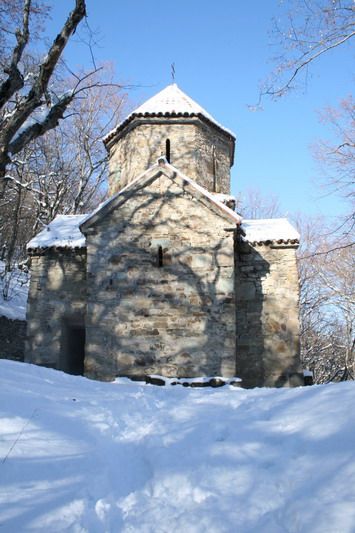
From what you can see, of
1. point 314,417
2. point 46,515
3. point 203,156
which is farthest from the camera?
point 203,156

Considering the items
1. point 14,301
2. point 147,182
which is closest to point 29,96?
point 147,182

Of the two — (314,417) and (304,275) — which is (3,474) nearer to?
(314,417)

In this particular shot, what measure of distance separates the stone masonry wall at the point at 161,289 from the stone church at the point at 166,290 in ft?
0.07

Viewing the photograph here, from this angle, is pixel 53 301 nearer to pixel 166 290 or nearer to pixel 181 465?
pixel 166 290

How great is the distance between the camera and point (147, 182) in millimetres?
9805

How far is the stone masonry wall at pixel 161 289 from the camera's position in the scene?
8.98 m

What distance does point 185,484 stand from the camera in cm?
298

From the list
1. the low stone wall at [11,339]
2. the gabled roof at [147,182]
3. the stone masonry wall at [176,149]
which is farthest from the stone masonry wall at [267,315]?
the low stone wall at [11,339]

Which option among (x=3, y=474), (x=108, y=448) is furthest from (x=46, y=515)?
(x=108, y=448)

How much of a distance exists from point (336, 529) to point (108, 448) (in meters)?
1.92

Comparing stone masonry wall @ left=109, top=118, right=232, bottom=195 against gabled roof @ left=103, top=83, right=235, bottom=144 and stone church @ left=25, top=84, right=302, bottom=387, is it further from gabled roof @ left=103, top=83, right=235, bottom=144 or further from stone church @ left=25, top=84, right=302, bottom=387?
stone church @ left=25, top=84, right=302, bottom=387

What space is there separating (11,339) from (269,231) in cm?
797

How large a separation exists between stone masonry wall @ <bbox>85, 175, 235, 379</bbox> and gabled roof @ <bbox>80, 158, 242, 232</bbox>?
0.36 ft

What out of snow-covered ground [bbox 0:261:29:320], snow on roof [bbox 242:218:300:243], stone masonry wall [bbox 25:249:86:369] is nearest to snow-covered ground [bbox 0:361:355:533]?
stone masonry wall [bbox 25:249:86:369]
